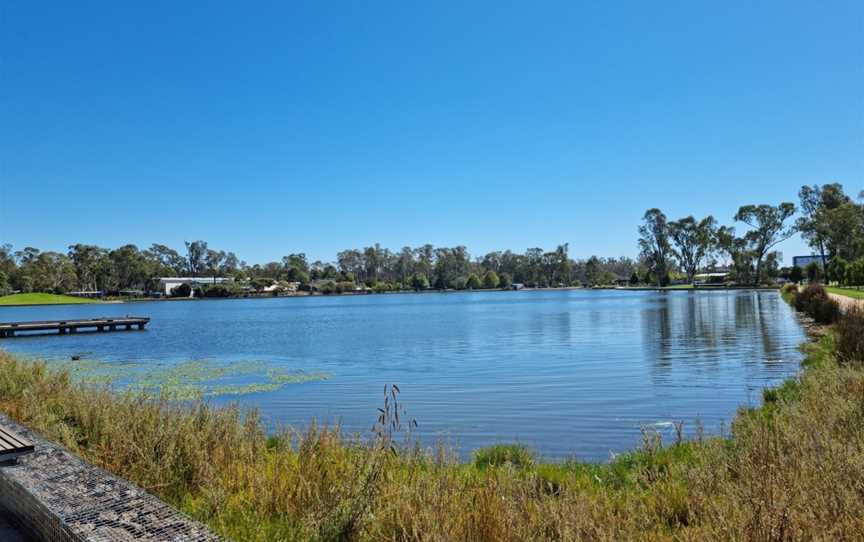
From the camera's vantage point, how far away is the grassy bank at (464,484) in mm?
3875

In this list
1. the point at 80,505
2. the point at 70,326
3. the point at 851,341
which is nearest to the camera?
the point at 80,505

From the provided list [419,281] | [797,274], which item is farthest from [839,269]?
[419,281]

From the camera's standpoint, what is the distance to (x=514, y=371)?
→ 19938 millimetres

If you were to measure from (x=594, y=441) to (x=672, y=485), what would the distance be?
5394mm

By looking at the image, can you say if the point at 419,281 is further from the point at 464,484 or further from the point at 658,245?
the point at 464,484

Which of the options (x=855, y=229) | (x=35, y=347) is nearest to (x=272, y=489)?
(x=35, y=347)

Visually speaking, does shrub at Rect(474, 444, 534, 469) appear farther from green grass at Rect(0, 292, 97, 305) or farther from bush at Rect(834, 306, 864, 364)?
green grass at Rect(0, 292, 97, 305)

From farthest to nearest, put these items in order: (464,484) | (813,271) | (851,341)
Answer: (813,271) < (851,341) < (464,484)

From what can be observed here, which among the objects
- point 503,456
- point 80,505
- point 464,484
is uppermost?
point 80,505

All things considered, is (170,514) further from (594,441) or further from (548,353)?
(548,353)

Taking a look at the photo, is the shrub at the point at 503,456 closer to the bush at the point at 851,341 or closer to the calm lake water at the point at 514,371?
the calm lake water at the point at 514,371

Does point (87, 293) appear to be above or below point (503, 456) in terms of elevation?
above

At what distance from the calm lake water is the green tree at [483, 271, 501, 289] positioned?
480 ft

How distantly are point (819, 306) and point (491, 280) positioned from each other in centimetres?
15562
